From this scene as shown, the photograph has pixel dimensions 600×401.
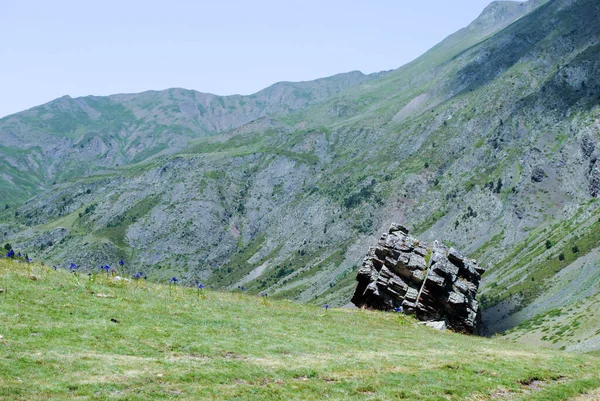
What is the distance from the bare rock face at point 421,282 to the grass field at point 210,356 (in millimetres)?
19237

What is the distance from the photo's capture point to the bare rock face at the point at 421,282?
57.7 meters

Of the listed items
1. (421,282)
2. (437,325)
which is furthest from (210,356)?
(421,282)

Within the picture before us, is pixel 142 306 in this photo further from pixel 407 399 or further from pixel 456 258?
pixel 456 258

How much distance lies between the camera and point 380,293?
6091cm

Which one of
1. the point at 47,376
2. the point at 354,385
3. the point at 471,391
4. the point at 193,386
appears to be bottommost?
the point at 471,391

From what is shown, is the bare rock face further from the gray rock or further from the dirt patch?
the dirt patch

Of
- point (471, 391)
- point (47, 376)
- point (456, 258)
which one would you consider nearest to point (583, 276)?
point (456, 258)

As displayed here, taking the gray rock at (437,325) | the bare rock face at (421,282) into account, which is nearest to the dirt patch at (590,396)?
the gray rock at (437,325)

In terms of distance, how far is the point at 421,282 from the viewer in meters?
60.2

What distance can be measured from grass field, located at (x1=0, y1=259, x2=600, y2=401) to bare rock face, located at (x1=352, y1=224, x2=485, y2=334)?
19.2 metres

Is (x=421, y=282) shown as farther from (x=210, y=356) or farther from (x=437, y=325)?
(x=210, y=356)

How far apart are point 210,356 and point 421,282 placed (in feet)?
135

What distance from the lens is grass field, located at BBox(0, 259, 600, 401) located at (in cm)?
1873

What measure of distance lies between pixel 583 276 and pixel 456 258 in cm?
16529
